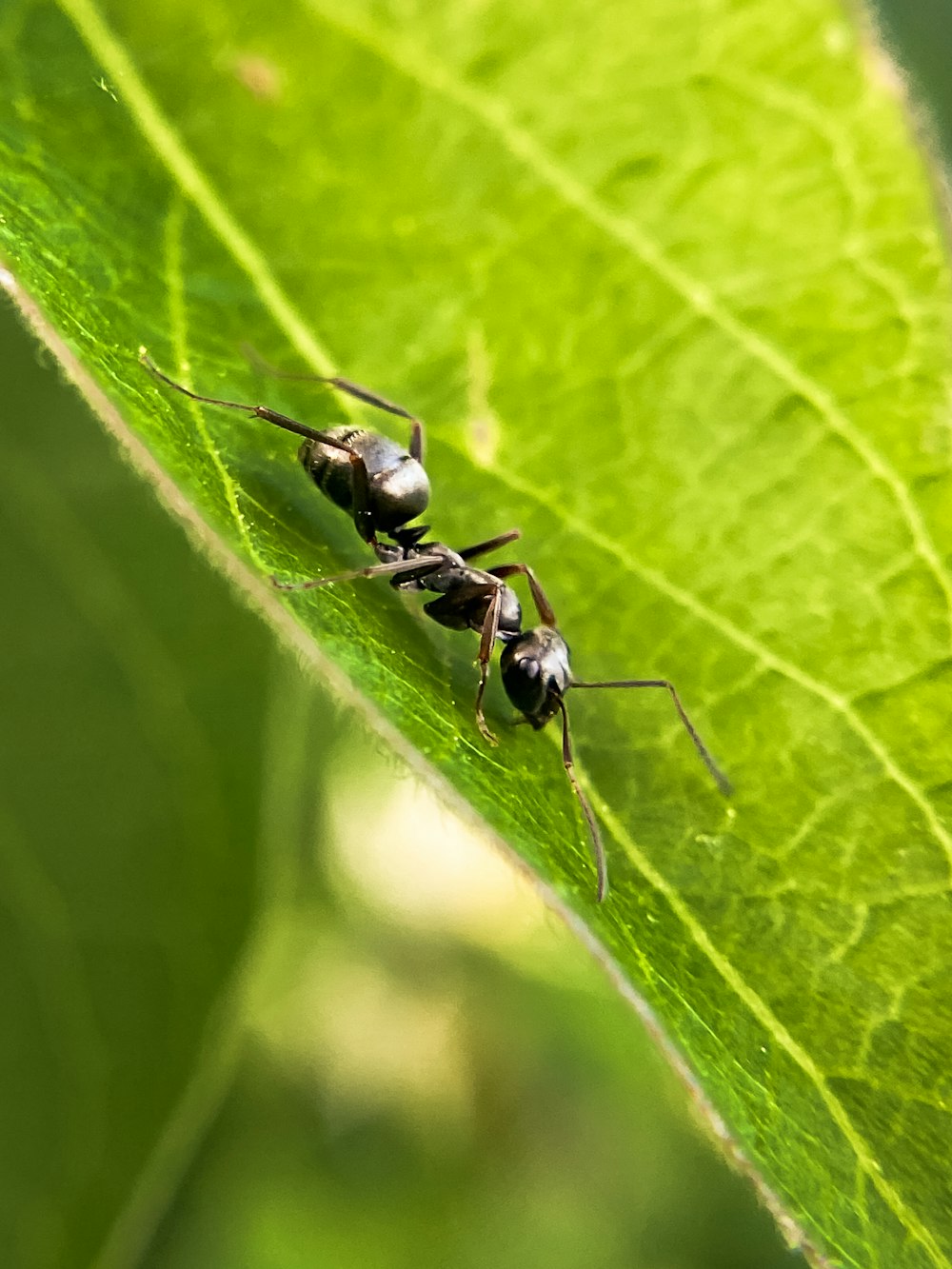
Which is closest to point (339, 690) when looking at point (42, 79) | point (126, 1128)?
point (42, 79)

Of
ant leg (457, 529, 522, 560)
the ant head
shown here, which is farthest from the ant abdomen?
the ant head

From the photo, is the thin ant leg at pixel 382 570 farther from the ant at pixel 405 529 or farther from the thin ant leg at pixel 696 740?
the thin ant leg at pixel 696 740

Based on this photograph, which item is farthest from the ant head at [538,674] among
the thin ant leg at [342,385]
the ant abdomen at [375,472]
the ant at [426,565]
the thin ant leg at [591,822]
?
the thin ant leg at [342,385]

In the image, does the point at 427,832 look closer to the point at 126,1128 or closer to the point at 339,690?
the point at 126,1128

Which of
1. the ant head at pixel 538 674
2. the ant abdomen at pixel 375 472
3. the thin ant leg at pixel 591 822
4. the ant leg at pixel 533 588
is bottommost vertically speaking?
the thin ant leg at pixel 591 822

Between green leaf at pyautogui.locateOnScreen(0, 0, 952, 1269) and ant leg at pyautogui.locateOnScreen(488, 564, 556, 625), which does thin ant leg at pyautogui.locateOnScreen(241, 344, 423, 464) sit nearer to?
green leaf at pyautogui.locateOnScreen(0, 0, 952, 1269)

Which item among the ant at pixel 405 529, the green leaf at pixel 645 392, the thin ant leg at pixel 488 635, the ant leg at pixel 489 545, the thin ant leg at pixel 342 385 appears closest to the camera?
the green leaf at pixel 645 392

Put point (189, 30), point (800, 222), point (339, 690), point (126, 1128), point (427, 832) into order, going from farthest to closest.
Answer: point (427, 832)
point (126, 1128)
point (189, 30)
point (800, 222)
point (339, 690)

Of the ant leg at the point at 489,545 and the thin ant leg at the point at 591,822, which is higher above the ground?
the ant leg at the point at 489,545
